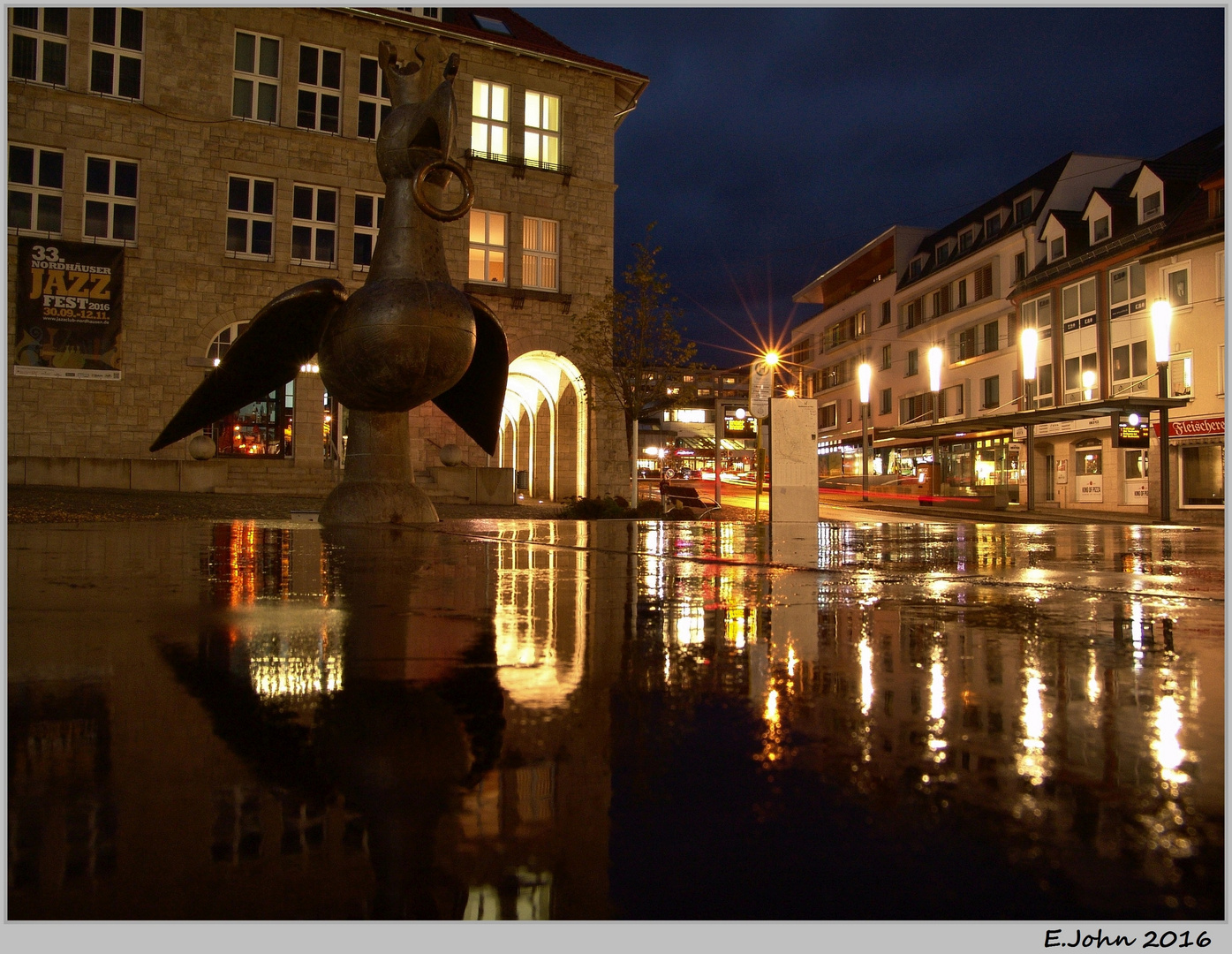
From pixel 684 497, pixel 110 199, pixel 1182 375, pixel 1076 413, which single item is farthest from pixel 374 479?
pixel 1182 375

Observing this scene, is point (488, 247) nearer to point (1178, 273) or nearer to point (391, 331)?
point (391, 331)

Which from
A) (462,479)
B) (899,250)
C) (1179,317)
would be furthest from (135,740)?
(899,250)

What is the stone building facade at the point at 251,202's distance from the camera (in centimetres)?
2289

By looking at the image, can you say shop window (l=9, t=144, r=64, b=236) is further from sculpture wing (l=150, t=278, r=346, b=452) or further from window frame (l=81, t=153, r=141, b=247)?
sculpture wing (l=150, t=278, r=346, b=452)

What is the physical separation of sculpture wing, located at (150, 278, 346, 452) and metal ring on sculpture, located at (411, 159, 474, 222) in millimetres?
1346

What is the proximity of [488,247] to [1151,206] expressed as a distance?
82.6 ft

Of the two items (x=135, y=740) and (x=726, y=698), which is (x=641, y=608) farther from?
(x=135, y=740)

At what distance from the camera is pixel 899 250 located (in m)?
54.1

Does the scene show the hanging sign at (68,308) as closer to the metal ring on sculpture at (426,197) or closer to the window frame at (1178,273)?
the metal ring on sculpture at (426,197)

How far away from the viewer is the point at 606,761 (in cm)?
160

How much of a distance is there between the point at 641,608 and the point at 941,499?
31.8m

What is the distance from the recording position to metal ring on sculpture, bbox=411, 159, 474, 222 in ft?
30.2

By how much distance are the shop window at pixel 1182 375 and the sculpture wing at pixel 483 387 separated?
91.4 feet

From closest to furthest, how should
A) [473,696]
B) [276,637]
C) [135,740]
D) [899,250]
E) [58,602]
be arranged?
[135,740] < [473,696] < [276,637] < [58,602] < [899,250]
